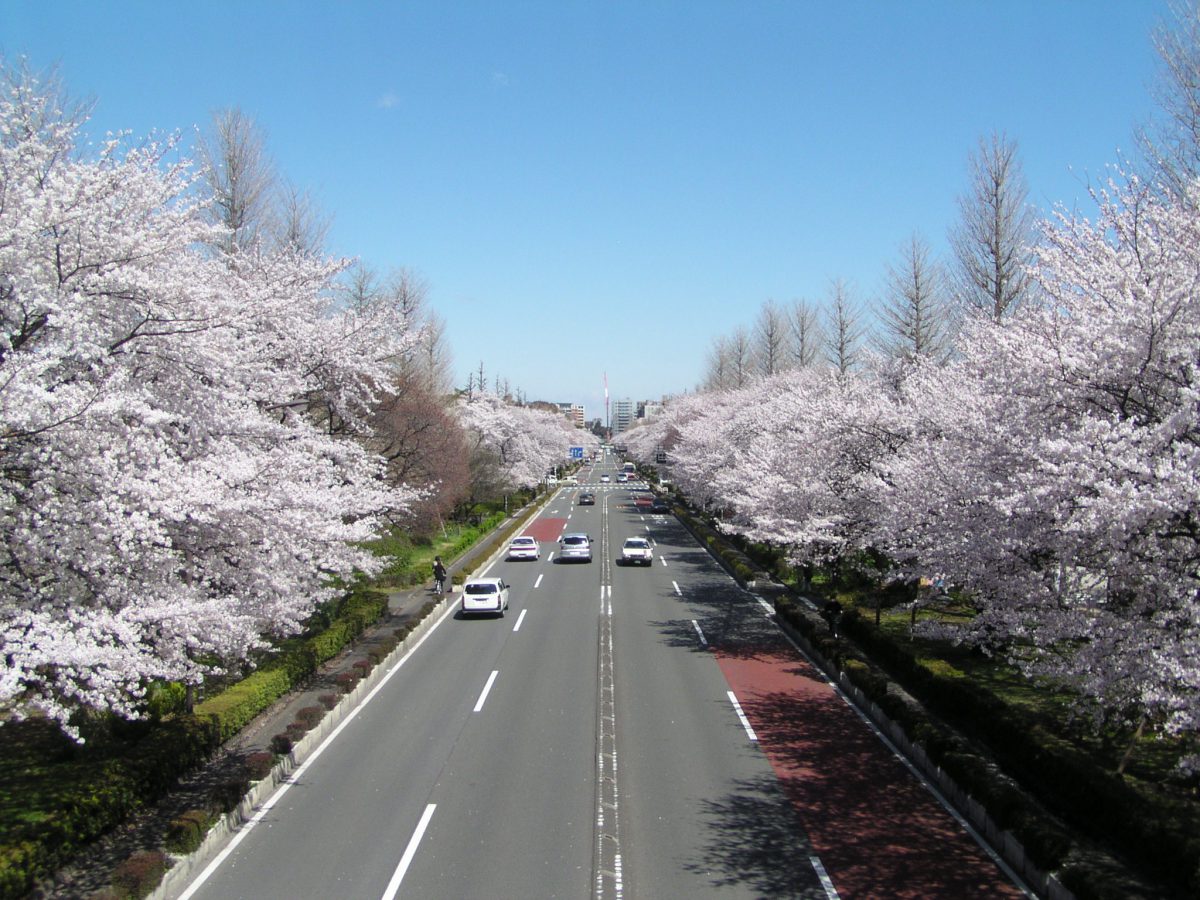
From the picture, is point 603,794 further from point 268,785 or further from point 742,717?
point 268,785

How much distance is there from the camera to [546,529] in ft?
199

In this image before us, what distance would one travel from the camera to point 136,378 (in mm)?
11773

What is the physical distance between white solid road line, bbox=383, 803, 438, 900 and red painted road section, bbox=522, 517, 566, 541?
132 feet

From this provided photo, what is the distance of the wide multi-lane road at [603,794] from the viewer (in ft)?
37.3

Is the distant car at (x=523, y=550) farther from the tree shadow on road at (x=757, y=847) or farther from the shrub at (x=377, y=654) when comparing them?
the tree shadow on road at (x=757, y=847)

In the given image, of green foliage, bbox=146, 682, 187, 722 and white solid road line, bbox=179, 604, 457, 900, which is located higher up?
green foliage, bbox=146, 682, 187, 722

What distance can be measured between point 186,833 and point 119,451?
5.31 metres

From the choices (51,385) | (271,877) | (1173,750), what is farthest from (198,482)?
(1173,750)

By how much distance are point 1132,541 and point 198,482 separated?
38.0 ft

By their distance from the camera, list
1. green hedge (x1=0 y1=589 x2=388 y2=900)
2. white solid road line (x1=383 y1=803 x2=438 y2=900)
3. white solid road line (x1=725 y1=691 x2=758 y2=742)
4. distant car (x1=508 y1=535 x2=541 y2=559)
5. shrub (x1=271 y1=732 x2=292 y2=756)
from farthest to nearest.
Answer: distant car (x1=508 y1=535 x2=541 y2=559) → white solid road line (x1=725 y1=691 x2=758 y2=742) → shrub (x1=271 y1=732 x2=292 y2=756) → white solid road line (x1=383 y1=803 x2=438 y2=900) → green hedge (x1=0 y1=589 x2=388 y2=900)

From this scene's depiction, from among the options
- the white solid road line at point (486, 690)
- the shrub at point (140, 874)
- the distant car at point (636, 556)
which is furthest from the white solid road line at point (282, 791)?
the distant car at point (636, 556)

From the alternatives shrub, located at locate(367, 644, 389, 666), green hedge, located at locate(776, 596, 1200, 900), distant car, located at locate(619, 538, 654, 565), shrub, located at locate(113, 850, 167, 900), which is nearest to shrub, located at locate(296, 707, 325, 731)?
shrub, located at locate(367, 644, 389, 666)

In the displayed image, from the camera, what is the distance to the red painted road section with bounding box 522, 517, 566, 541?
56287 mm

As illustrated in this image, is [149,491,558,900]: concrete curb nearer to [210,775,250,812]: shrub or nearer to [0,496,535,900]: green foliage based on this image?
[210,775,250,812]: shrub
